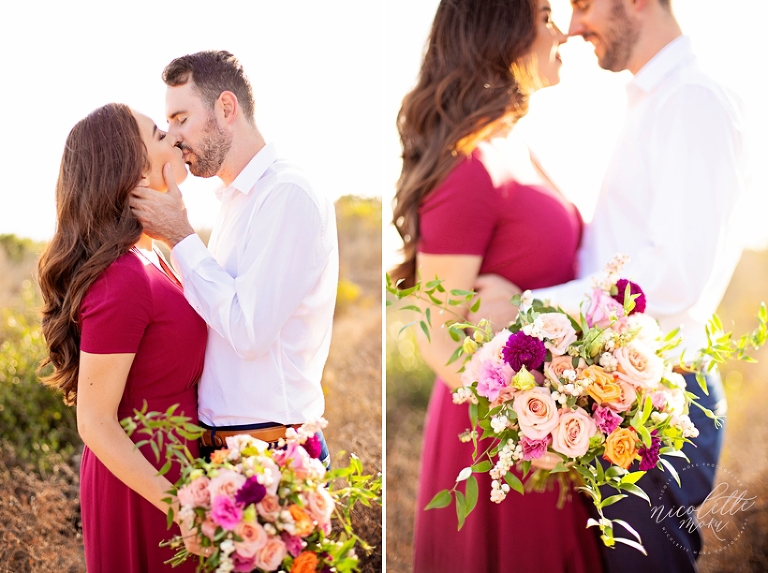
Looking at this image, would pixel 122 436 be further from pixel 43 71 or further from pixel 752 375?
pixel 752 375

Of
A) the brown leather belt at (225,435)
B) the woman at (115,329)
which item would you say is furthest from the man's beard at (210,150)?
the brown leather belt at (225,435)

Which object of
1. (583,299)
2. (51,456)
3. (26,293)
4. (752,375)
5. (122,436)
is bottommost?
(752,375)

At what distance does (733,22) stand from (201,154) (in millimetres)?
2080

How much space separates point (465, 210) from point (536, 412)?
2.07 feet

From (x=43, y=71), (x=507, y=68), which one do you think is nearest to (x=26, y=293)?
(x=43, y=71)

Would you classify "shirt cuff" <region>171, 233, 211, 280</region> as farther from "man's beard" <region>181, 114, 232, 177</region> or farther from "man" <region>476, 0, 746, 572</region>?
"man" <region>476, 0, 746, 572</region>

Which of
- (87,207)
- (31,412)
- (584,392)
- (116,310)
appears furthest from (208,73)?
(31,412)

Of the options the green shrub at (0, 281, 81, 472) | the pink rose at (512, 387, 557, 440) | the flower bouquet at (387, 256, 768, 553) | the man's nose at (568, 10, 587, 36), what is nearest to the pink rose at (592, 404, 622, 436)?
the flower bouquet at (387, 256, 768, 553)

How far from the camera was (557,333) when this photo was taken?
160cm

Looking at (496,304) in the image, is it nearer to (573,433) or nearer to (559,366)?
(559,366)

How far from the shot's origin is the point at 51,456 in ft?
10.9

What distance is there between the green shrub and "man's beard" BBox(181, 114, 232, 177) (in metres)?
1.90

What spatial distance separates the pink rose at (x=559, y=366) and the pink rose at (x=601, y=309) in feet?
0.38

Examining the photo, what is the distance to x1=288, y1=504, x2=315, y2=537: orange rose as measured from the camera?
1.42 m
